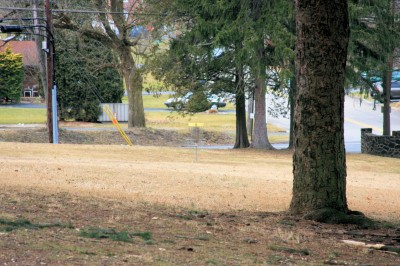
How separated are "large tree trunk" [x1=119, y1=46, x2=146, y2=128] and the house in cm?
1566

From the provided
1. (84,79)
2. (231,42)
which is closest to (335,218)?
(231,42)

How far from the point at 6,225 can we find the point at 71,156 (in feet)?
47.2

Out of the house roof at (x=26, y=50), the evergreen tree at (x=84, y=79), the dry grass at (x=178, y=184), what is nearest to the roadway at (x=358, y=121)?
the evergreen tree at (x=84, y=79)

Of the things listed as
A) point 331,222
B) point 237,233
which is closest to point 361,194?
point 331,222

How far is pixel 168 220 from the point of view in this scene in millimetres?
9656

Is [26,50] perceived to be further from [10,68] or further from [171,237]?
[171,237]

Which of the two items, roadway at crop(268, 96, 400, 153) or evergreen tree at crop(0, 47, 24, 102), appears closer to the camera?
roadway at crop(268, 96, 400, 153)

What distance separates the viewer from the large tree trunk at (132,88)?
41.9m

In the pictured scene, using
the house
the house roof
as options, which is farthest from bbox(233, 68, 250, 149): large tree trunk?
the house roof

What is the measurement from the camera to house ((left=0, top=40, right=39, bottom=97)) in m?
60.3

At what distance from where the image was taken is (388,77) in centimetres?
3566

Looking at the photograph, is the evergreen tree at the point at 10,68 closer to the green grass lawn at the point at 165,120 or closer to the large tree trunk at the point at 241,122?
the green grass lawn at the point at 165,120

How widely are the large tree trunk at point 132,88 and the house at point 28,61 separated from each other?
51.4 ft

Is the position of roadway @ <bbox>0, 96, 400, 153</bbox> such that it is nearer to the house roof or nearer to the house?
the house
